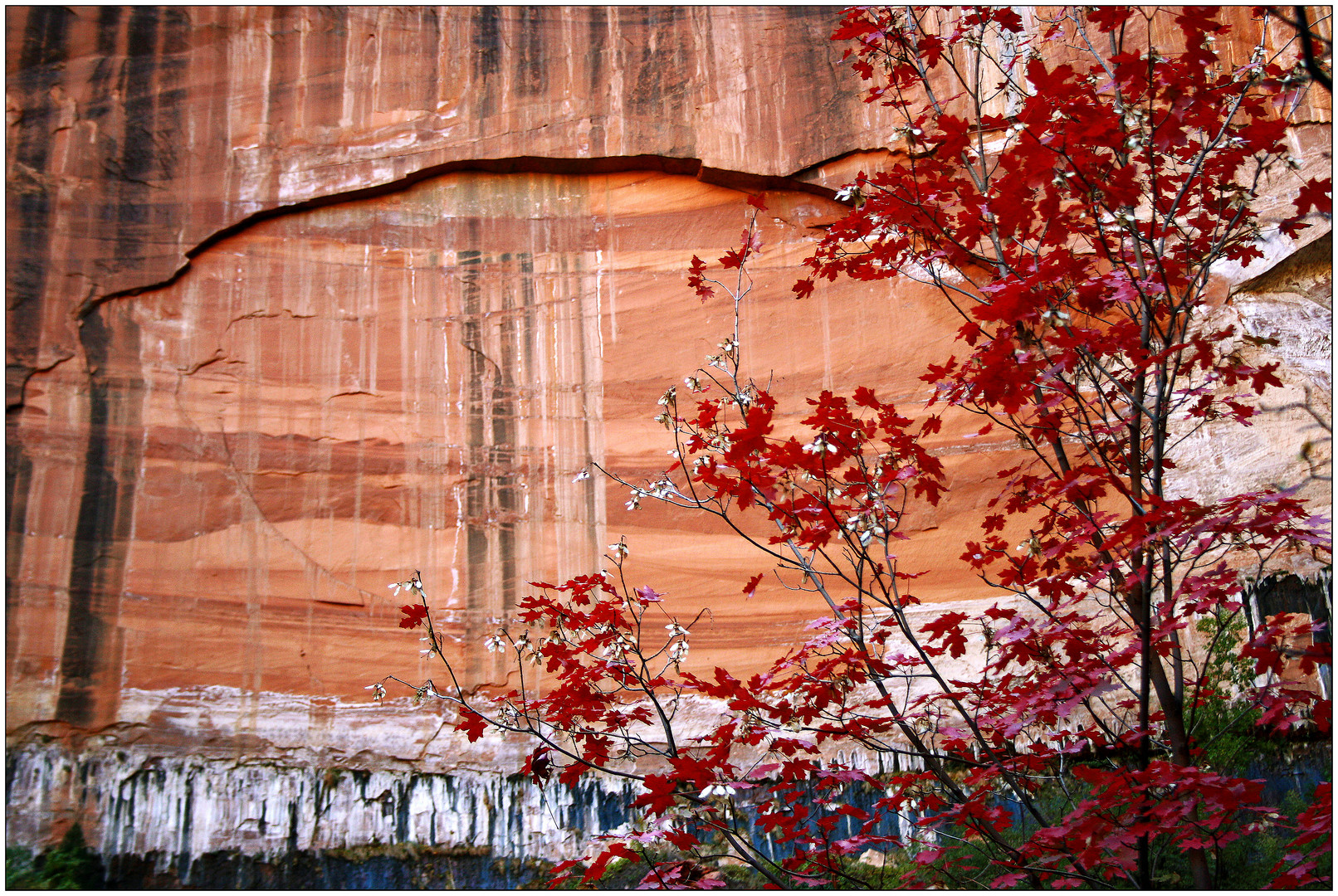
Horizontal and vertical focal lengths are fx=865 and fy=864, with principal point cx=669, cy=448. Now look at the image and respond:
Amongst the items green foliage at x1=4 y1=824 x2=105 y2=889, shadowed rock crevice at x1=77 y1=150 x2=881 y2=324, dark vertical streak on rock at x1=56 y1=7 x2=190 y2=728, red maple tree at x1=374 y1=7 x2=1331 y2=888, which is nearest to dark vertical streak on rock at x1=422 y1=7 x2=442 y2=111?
shadowed rock crevice at x1=77 y1=150 x2=881 y2=324

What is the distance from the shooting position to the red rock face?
4.44 metres

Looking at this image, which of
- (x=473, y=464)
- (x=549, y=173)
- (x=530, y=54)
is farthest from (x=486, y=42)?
(x=473, y=464)

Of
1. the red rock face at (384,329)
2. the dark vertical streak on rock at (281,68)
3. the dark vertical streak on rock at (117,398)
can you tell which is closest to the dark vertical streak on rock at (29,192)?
the red rock face at (384,329)

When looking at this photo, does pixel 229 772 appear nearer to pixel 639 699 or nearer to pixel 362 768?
pixel 362 768

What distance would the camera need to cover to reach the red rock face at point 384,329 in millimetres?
4441

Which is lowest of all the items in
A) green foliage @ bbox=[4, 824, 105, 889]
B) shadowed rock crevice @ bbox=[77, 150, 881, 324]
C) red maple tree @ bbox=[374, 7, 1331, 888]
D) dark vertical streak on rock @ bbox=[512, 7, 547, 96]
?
green foliage @ bbox=[4, 824, 105, 889]

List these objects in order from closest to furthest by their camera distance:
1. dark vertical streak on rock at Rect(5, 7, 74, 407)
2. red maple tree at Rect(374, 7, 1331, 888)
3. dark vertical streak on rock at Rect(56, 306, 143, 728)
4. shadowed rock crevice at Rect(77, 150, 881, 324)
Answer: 1. red maple tree at Rect(374, 7, 1331, 888)
2. dark vertical streak on rock at Rect(56, 306, 143, 728)
3. dark vertical streak on rock at Rect(5, 7, 74, 407)
4. shadowed rock crevice at Rect(77, 150, 881, 324)

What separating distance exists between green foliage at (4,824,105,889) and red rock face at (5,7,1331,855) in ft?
1.93

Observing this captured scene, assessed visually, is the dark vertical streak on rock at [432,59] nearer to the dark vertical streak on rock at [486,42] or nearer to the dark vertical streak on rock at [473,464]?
the dark vertical streak on rock at [486,42]

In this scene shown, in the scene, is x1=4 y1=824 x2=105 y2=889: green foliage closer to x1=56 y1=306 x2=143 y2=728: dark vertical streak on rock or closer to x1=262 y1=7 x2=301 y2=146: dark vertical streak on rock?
x1=56 y1=306 x2=143 y2=728: dark vertical streak on rock

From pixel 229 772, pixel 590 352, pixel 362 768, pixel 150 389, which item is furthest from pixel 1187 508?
pixel 150 389

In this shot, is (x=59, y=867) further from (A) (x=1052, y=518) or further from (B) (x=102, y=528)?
(A) (x=1052, y=518)

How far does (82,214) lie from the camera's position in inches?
193

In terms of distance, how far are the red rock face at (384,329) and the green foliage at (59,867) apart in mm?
588
